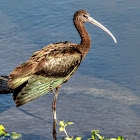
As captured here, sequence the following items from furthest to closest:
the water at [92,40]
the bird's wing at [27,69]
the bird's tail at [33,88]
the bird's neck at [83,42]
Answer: the water at [92,40] < the bird's neck at [83,42] < the bird's wing at [27,69] < the bird's tail at [33,88]

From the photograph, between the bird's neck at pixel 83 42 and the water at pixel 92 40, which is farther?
the water at pixel 92 40

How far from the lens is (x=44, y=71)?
702cm

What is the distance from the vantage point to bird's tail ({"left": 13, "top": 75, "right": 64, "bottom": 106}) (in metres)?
6.71

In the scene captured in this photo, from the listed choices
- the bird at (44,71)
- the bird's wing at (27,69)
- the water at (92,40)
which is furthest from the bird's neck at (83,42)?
the water at (92,40)

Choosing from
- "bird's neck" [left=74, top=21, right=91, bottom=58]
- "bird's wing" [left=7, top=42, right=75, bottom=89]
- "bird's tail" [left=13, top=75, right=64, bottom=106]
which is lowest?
"bird's tail" [left=13, top=75, right=64, bottom=106]

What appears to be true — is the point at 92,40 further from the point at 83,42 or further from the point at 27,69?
the point at 27,69

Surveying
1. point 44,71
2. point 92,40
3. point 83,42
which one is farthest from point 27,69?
point 92,40

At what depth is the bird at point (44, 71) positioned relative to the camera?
6777 mm

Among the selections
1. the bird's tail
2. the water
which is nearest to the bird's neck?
the bird's tail

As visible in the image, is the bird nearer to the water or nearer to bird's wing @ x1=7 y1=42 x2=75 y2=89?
bird's wing @ x1=7 y1=42 x2=75 y2=89

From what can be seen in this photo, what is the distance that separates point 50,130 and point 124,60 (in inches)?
136

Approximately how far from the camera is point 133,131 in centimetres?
699

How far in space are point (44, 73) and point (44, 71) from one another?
1.5 inches

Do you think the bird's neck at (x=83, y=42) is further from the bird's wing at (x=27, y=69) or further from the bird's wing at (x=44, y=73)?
the bird's wing at (x=27, y=69)
